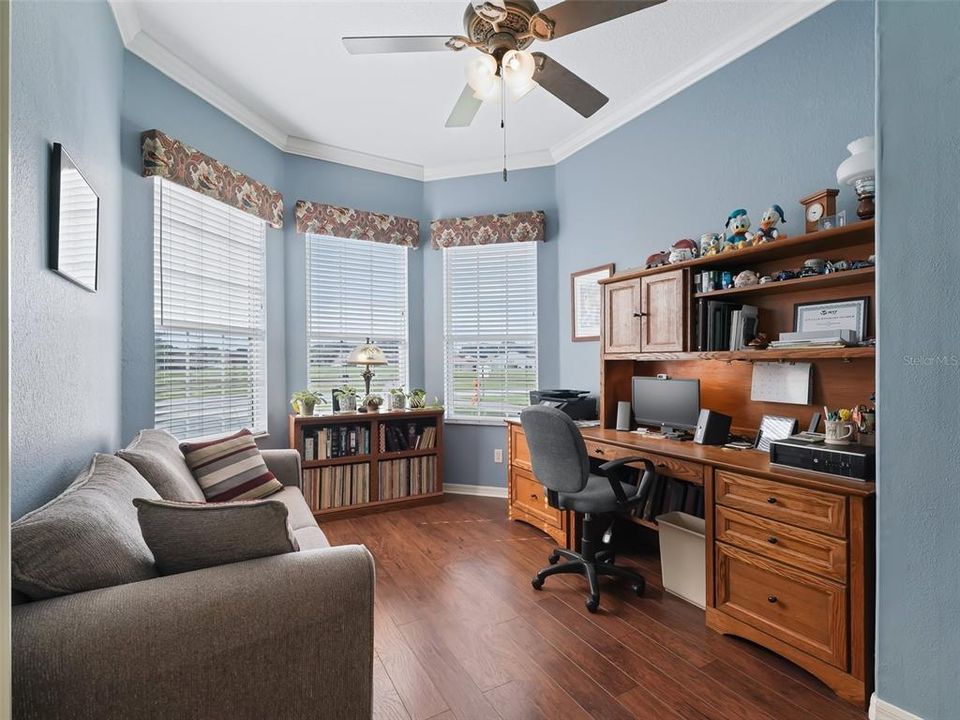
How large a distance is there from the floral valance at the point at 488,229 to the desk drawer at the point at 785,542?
2629 millimetres

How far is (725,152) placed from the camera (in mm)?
2701

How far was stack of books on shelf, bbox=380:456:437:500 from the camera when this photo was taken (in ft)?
12.5

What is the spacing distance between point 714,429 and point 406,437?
94.3 inches

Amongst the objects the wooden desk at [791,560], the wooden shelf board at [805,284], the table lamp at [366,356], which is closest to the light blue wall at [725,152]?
the wooden shelf board at [805,284]

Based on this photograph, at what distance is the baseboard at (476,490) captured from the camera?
410 centimetres

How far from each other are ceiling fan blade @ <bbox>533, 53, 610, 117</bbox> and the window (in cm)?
185

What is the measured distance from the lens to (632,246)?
3293 mm

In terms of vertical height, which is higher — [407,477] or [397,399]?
[397,399]

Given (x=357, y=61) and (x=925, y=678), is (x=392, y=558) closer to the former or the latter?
(x=925, y=678)

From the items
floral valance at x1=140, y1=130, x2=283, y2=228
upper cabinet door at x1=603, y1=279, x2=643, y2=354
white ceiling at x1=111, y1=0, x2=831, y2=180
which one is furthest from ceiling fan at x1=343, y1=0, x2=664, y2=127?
floral valance at x1=140, y1=130, x2=283, y2=228

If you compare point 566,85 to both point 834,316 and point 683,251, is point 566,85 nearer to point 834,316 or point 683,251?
point 683,251

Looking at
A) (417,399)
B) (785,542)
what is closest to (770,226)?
(785,542)

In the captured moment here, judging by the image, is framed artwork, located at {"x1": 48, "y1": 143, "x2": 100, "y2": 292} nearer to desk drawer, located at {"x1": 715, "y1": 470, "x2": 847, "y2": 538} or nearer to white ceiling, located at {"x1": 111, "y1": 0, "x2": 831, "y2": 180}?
white ceiling, located at {"x1": 111, "y1": 0, "x2": 831, "y2": 180}

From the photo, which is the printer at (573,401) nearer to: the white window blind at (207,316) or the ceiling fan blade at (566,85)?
the ceiling fan blade at (566,85)
